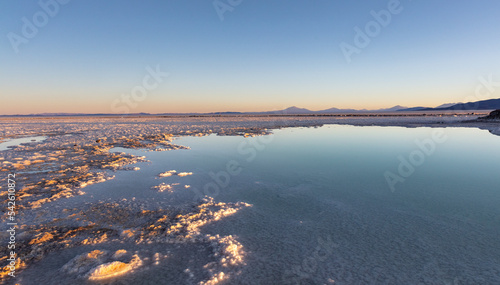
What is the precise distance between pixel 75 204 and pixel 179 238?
3279mm

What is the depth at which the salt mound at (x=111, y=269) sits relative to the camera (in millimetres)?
3193

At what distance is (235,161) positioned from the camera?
33.6ft

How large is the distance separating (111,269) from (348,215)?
4.13 meters

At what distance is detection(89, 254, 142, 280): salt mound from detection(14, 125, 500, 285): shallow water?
0.19 metres

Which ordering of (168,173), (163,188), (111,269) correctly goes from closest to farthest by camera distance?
1. (111,269)
2. (163,188)
3. (168,173)

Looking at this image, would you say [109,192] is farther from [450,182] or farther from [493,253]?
[450,182]

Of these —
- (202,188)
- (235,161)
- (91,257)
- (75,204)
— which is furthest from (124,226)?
(235,161)

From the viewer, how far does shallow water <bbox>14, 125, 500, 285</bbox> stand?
322 centimetres

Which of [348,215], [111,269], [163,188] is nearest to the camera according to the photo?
[111,269]

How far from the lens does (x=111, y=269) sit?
10.8ft

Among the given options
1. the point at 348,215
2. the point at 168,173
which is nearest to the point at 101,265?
the point at 348,215

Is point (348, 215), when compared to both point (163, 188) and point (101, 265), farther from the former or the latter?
point (163, 188)

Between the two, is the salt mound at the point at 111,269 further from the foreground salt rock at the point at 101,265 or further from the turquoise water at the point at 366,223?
the turquoise water at the point at 366,223

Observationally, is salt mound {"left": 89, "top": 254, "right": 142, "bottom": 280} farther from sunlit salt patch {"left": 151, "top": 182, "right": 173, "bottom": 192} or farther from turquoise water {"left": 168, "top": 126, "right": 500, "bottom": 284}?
sunlit salt patch {"left": 151, "top": 182, "right": 173, "bottom": 192}
